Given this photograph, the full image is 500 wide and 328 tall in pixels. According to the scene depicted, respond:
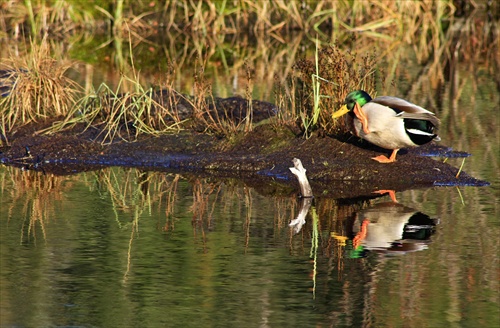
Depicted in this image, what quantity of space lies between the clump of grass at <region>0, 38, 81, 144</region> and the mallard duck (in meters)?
3.71

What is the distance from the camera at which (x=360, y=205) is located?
8891 mm

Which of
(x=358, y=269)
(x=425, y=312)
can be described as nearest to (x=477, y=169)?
(x=358, y=269)

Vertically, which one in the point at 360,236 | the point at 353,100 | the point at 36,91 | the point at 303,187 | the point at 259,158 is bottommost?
the point at 360,236

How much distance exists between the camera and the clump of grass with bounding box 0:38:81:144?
1203 cm

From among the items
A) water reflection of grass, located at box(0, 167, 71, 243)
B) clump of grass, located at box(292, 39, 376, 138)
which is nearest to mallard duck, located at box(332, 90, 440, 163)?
clump of grass, located at box(292, 39, 376, 138)

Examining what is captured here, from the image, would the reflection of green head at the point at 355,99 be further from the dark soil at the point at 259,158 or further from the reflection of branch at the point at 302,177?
the reflection of branch at the point at 302,177

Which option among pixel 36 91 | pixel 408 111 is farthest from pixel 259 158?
pixel 36 91

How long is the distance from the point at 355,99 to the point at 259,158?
126 cm

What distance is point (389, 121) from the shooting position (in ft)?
31.2

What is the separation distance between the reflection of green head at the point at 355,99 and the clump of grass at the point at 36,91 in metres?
3.62

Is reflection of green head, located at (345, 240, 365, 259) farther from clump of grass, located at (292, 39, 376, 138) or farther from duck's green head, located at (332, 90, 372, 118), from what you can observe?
clump of grass, located at (292, 39, 376, 138)

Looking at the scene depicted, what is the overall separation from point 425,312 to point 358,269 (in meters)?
0.94

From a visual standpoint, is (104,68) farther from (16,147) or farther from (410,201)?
(410,201)

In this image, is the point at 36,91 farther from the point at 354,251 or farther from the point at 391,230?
the point at 354,251
